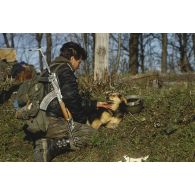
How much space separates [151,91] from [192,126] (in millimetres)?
1235

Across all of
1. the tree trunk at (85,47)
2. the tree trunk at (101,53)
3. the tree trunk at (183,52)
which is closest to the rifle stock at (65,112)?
the tree trunk at (85,47)

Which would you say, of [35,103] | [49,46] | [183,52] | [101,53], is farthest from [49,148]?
[183,52]

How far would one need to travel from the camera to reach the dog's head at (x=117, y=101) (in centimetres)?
705

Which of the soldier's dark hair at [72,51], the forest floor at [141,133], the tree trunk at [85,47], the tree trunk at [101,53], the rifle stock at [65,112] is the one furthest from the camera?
the tree trunk at [101,53]

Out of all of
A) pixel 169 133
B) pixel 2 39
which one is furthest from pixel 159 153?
pixel 2 39

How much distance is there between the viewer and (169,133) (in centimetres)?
668

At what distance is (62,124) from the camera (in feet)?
21.6

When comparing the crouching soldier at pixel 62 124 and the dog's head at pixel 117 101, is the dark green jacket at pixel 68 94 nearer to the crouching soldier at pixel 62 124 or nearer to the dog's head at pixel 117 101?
the crouching soldier at pixel 62 124

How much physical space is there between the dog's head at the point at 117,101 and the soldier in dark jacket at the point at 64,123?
0.54m

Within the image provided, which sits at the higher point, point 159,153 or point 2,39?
point 2,39

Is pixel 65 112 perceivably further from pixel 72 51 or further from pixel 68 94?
pixel 72 51

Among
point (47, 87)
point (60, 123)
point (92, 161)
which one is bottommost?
point (92, 161)

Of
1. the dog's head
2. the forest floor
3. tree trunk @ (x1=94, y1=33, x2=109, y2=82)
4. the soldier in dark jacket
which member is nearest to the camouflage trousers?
the soldier in dark jacket
